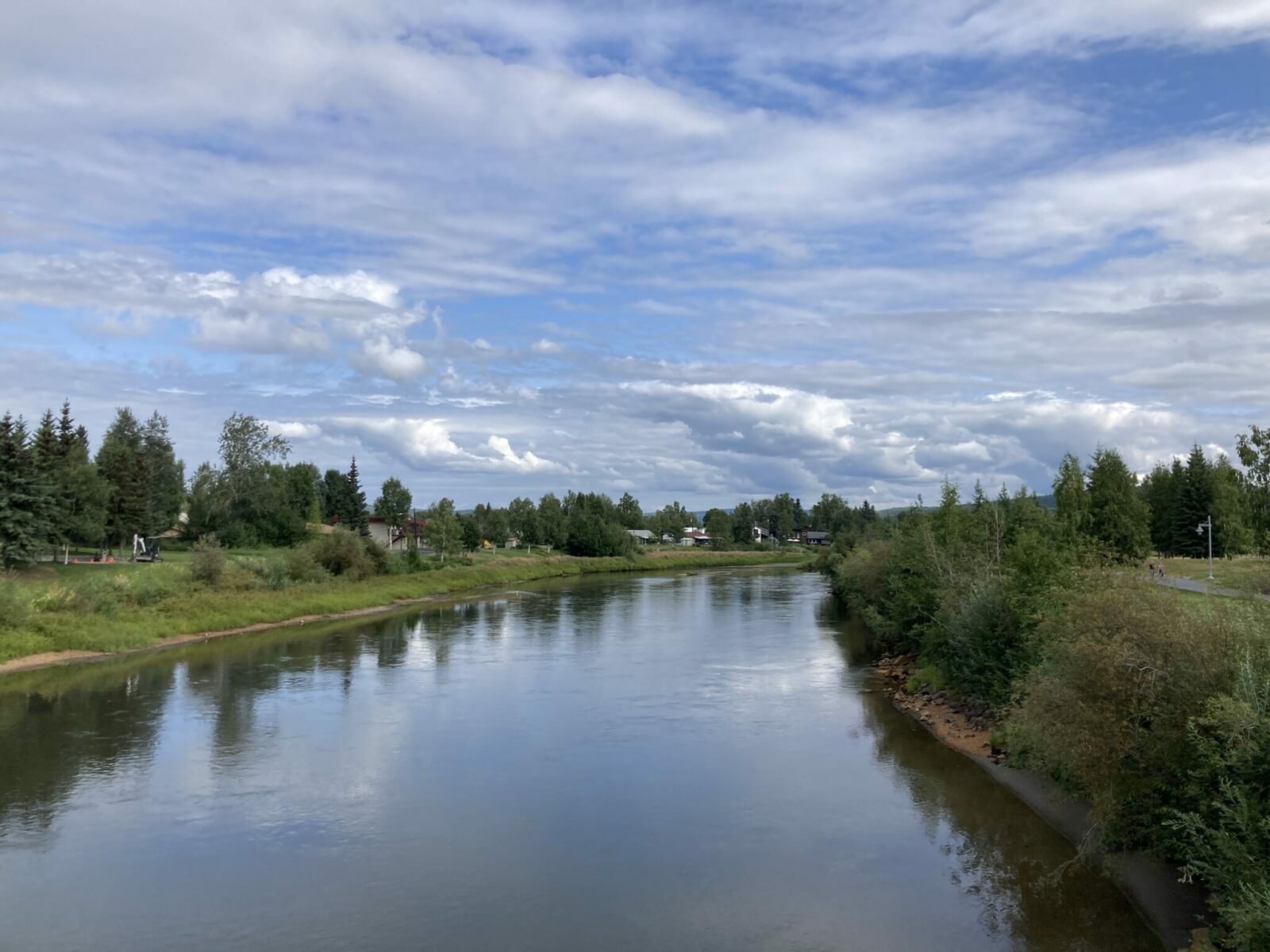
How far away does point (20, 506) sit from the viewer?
1865 inches

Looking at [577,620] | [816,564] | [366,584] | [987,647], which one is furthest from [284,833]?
[816,564]

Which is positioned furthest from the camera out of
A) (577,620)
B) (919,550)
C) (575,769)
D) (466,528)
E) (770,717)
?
(466,528)

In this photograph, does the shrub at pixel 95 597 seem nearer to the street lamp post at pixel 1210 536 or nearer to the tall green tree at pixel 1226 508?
the street lamp post at pixel 1210 536

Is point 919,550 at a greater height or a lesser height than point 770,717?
greater

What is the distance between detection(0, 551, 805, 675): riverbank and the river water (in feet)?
7.83

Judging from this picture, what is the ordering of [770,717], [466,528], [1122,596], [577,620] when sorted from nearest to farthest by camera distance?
1. [1122,596]
2. [770,717]
3. [577,620]
4. [466,528]

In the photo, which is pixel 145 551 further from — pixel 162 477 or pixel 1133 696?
pixel 1133 696

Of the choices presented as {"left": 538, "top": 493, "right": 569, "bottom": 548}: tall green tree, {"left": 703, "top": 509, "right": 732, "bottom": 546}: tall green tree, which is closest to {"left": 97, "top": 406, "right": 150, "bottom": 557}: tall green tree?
{"left": 538, "top": 493, "right": 569, "bottom": 548}: tall green tree

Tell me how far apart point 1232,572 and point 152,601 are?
39.8 metres

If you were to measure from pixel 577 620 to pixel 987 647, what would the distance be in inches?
1074

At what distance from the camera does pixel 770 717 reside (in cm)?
2531

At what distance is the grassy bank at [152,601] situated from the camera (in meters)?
33.8

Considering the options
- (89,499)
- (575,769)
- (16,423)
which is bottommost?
(575,769)

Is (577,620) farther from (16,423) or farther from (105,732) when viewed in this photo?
(16,423)
